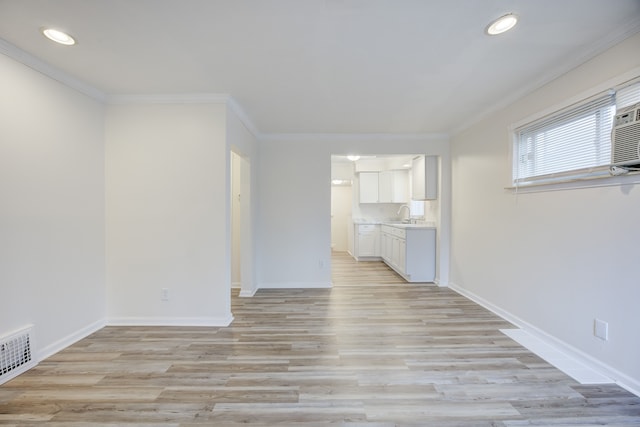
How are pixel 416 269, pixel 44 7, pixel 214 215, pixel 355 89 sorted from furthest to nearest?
pixel 416 269 → pixel 214 215 → pixel 355 89 → pixel 44 7

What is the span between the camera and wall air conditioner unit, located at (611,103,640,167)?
172 cm

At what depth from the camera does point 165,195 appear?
9.43ft

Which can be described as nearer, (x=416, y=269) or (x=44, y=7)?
(x=44, y=7)

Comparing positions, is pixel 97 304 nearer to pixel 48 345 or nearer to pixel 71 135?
pixel 48 345

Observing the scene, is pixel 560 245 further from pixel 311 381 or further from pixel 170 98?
pixel 170 98

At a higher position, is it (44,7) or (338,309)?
(44,7)

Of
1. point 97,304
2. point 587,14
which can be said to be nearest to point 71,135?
point 97,304

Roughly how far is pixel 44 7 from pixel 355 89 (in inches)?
90.0

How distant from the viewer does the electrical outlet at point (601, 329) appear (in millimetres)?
1970

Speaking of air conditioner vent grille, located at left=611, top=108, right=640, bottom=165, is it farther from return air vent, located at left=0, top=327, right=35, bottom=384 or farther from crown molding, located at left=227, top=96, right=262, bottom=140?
return air vent, located at left=0, top=327, right=35, bottom=384

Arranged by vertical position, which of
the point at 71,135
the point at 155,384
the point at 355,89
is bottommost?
the point at 155,384

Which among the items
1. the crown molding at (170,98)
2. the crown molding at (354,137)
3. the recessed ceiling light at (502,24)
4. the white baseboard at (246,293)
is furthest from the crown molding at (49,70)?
the recessed ceiling light at (502,24)

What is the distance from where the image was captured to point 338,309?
134 inches

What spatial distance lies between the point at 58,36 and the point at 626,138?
3.94 m
